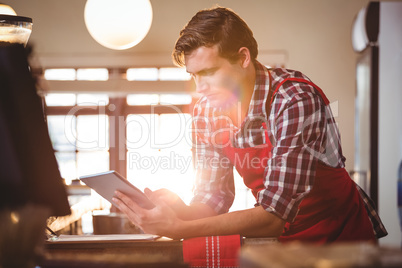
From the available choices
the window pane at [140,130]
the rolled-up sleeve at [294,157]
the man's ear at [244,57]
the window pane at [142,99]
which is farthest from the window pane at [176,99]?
the rolled-up sleeve at [294,157]

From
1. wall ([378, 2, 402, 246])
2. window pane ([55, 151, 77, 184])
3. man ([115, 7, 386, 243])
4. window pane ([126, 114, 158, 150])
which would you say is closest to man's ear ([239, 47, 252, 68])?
man ([115, 7, 386, 243])

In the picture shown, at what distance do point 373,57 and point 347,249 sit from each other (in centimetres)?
312

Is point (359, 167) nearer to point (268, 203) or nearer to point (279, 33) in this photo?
point (279, 33)

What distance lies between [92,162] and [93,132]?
0.32 meters

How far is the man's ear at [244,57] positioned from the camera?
1.44 metres

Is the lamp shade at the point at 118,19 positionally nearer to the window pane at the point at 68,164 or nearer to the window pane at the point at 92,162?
the window pane at the point at 92,162

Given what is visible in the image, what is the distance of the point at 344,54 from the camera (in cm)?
429

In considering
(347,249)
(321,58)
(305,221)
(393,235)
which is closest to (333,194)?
(305,221)

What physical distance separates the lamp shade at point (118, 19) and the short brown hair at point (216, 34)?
0.74 meters

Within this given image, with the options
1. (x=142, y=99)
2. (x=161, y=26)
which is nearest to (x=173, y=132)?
(x=142, y=99)

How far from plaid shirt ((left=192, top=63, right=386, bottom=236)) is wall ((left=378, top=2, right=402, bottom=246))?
6.16 feet

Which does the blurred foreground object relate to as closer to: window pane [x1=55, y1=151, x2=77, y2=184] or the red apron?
the red apron

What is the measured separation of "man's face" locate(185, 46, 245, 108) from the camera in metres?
1.37

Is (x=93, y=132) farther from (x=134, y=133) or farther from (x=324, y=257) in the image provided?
(x=324, y=257)
